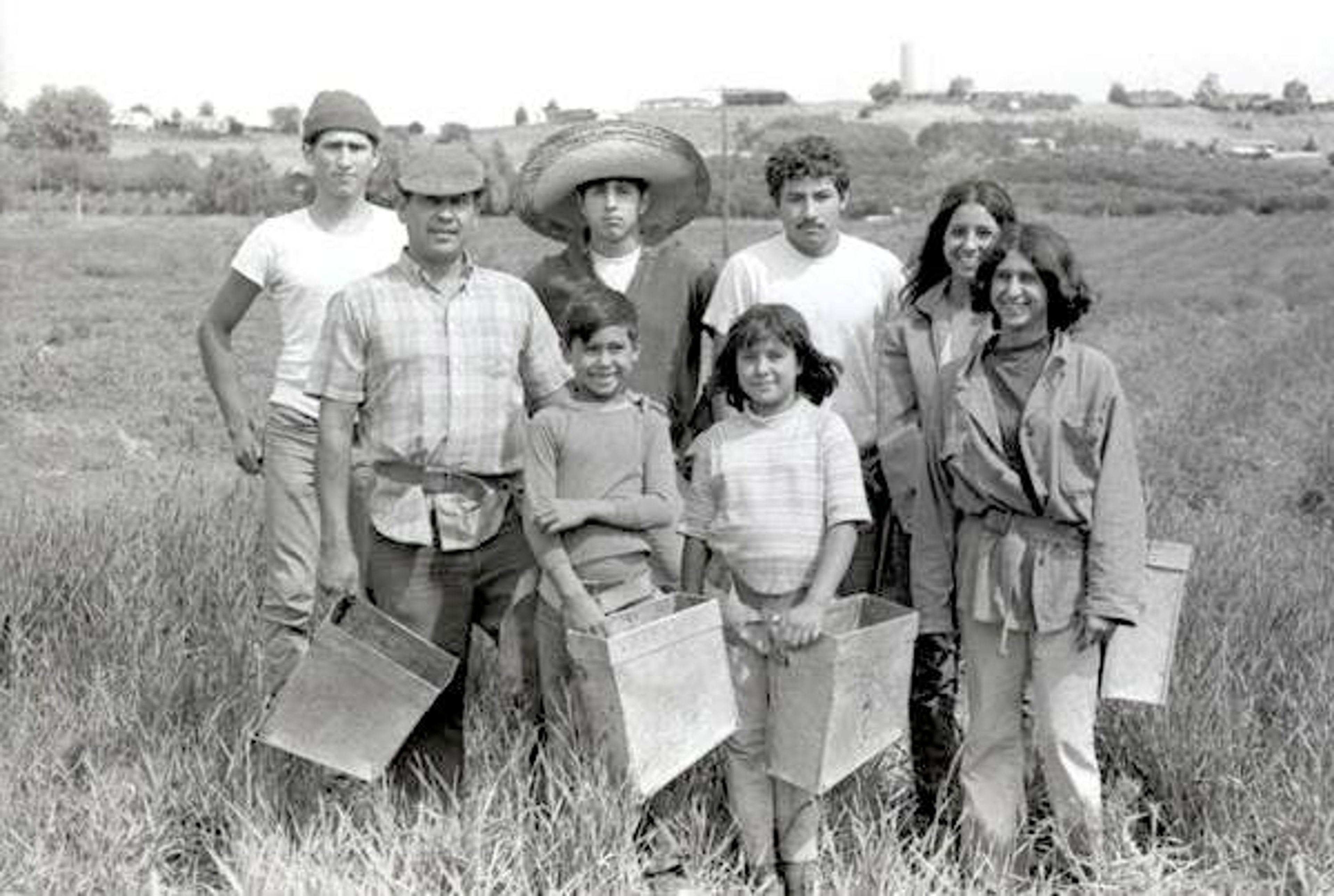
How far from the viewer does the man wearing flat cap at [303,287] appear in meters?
4.34

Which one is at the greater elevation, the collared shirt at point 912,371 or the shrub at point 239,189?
the collared shirt at point 912,371

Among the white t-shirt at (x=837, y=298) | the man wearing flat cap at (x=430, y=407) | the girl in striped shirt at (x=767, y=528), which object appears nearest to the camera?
the girl in striped shirt at (x=767, y=528)

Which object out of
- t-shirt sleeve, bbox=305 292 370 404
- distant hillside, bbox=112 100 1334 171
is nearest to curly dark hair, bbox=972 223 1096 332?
t-shirt sleeve, bbox=305 292 370 404

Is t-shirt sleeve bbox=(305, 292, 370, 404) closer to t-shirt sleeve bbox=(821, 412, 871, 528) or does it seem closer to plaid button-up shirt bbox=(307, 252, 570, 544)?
plaid button-up shirt bbox=(307, 252, 570, 544)

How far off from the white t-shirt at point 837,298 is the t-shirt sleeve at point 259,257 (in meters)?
1.27

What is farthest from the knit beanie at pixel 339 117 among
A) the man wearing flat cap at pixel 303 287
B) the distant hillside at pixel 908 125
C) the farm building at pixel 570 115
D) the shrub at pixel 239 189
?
the distant hillside at pixel 908 125

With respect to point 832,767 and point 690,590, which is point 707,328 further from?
point 832,767

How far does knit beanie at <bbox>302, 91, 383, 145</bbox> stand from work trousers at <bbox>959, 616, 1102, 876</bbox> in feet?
7.18

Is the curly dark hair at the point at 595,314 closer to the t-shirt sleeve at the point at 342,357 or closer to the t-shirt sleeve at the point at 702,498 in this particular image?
the t-shirt sleeve at the point at 702,498

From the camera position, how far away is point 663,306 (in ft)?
13.7

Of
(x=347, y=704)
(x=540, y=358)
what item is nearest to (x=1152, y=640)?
(x=540, y=358)

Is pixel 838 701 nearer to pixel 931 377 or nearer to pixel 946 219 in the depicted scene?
pixel 931 377

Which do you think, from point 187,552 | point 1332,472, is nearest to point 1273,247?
point 1332,472

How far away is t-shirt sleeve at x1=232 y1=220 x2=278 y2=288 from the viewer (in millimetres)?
4375
